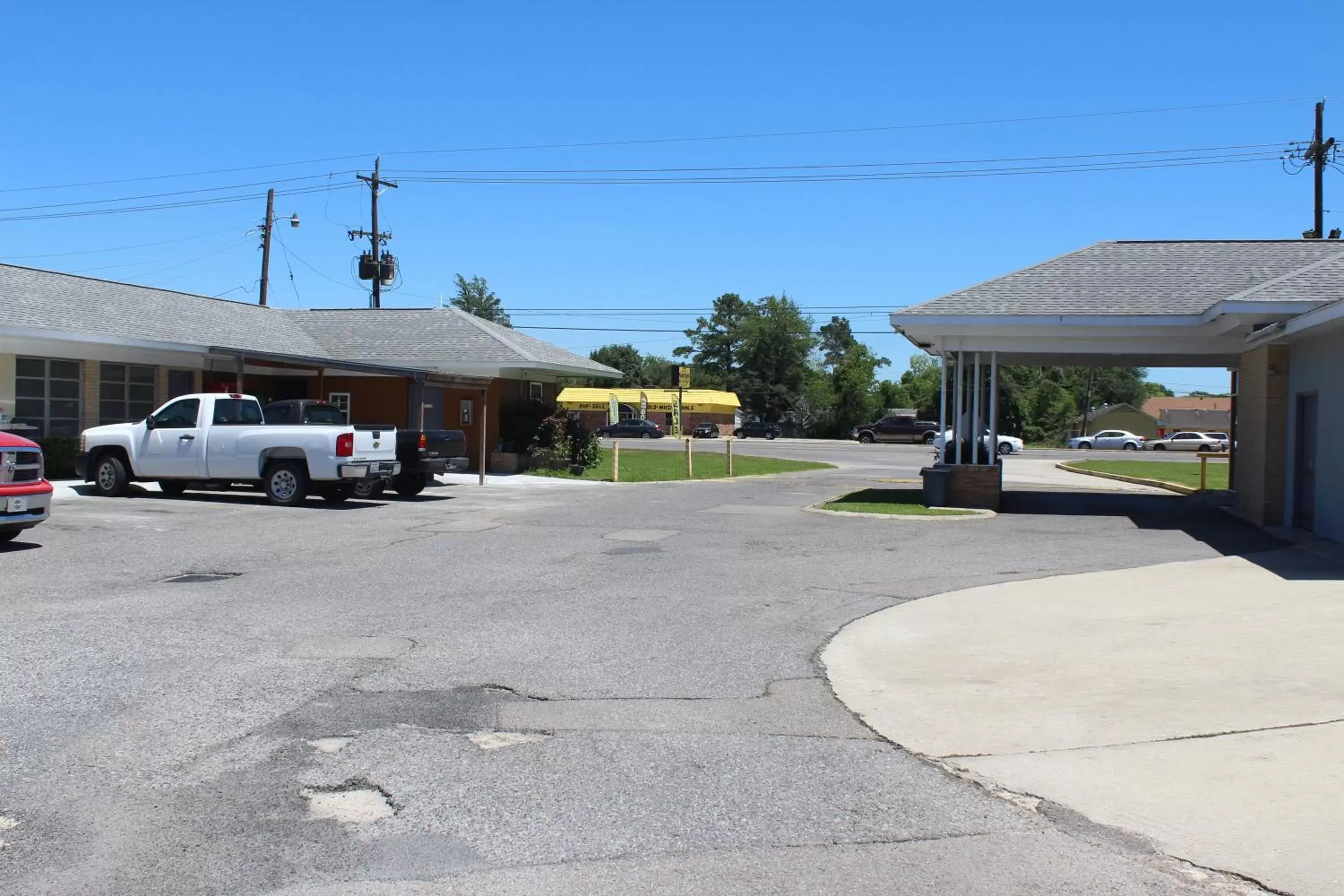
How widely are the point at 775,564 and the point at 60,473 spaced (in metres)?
17.3

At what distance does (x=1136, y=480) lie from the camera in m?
33.8

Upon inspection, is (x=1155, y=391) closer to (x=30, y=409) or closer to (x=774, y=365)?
(x=774, y=365)

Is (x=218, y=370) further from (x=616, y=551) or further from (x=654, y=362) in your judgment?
(x=654, y=362)

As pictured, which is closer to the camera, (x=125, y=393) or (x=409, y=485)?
(x=409, y=485)

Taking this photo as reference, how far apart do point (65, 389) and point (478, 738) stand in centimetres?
2268

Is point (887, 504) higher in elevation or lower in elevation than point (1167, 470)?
lower

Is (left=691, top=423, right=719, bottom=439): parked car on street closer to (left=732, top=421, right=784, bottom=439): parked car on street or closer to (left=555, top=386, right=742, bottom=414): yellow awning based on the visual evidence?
(left=732, top=421, right=784, bottom=439): parked car on street

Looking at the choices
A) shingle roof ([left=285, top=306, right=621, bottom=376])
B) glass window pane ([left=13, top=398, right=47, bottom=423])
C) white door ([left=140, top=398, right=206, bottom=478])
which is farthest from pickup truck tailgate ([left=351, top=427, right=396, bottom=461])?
glass window pane ([left=13, top=398, right=47, bottom=423])

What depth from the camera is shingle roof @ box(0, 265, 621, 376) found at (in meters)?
25.3

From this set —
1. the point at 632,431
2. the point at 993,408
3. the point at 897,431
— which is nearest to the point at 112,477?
the point at 993,408

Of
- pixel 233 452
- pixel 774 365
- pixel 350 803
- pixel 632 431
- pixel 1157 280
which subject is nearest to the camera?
pixel 350 803

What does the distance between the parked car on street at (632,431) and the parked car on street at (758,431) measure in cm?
1020

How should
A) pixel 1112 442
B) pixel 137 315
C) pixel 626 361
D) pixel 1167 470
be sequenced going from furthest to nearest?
pixel 626 361 < pixel 1112 442 < pixel 1167 470 < pixel 137 315

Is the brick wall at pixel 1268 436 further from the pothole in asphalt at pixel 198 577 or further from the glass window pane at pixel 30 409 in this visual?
the glass window pane at pixel 30 409
